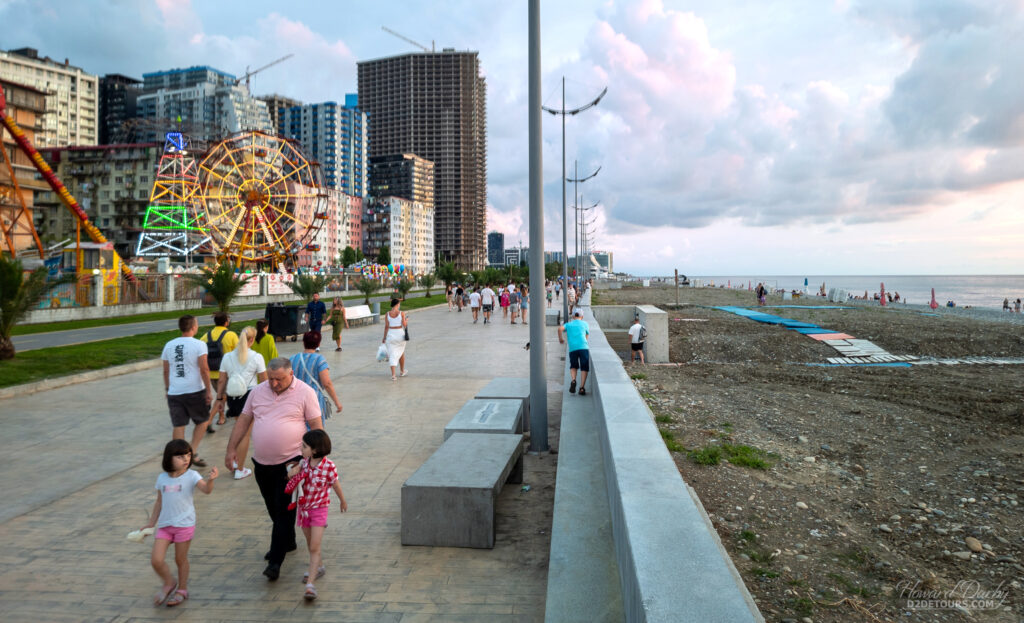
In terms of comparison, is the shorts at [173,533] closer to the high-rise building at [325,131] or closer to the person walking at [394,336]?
the person walking at [394,336]

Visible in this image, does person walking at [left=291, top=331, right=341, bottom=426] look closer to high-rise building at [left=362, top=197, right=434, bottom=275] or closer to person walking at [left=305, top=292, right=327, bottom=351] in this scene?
person walking at [left=305, top=292, right=327, bottom=351]

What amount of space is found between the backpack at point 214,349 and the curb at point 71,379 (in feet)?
16.2

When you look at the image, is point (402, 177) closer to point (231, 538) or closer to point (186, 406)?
point (186, 406)

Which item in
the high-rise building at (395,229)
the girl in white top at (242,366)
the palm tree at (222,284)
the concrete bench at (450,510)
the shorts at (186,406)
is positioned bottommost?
the concrete bench at (450,510)

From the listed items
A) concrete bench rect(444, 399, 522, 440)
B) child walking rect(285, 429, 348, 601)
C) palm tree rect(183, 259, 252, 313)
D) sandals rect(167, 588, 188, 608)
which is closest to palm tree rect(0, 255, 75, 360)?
palm tree rect(183, 259, 252, 313)

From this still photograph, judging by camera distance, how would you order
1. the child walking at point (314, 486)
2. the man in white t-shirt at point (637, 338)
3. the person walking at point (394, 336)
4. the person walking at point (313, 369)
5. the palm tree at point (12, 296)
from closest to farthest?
the child walking at point (314, 486) → the person walking at point (313, 369) → the person walking at point (394, 336) → the palm tree at point (12, 296) → the man in white t-shirt at point (637, 338)

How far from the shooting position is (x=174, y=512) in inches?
151

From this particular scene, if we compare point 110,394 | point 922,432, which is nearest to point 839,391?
point 922,432

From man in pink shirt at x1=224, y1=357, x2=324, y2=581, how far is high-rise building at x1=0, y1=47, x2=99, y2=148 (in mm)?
149820

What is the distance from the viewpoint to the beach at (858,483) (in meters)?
4.13

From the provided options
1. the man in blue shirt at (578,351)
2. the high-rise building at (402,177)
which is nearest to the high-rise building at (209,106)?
the high-rise building at (402,177)

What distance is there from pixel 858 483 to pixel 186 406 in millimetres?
7005

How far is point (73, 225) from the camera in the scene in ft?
307

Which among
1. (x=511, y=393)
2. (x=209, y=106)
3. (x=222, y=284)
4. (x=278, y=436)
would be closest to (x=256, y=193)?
(x=222, y=284)
